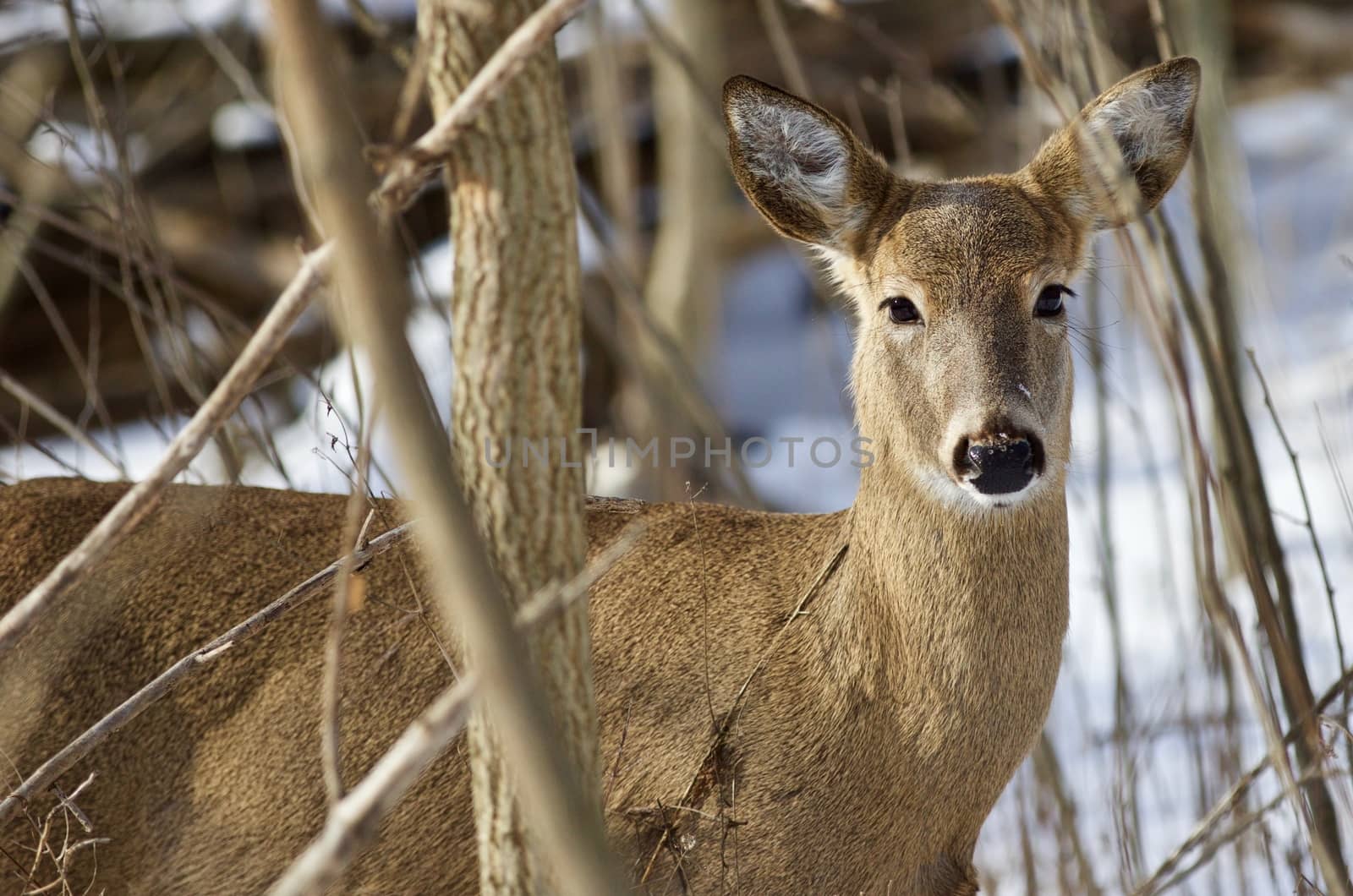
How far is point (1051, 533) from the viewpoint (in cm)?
330

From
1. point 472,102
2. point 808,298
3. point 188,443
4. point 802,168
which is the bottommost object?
point 188,443

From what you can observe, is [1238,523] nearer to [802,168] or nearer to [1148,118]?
[1148,118]

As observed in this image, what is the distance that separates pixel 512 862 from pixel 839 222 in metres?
2.04

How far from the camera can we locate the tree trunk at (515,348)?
2.14 metres

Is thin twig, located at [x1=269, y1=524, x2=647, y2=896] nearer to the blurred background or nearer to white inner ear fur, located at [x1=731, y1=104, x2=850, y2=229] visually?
the blurred background

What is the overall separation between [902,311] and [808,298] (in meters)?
9.81

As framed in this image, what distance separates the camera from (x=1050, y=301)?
11.3 ft

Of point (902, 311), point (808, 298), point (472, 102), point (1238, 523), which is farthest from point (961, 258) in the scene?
point (808, 298)

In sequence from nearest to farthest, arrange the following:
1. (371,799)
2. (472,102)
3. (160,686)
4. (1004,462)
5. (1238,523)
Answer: (371,799)
(472,102)
(160,686)
(1004,462)
(1238,523)

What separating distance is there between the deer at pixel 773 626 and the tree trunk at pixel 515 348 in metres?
0.91

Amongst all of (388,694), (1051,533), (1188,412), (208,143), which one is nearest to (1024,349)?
(1051,533)

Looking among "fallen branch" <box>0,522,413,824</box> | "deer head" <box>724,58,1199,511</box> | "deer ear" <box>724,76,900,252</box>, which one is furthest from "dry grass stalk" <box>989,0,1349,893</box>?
"fallen branch" <box>0,522,413,824</box>

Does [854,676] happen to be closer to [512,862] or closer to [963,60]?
[512,862]

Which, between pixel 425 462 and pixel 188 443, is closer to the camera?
pixel 425 462
